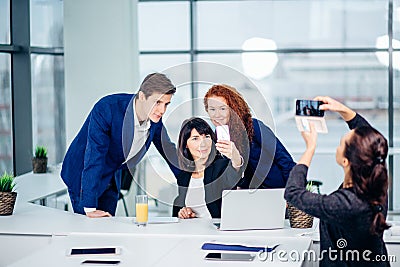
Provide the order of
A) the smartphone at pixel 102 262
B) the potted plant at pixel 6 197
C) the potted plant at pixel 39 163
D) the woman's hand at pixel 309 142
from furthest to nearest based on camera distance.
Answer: the potted plant at pixel 39 163 < the potted plant at pixel 6 197 < the smartphone at pixel 102 262 < the woman's hand at pixel 309 142

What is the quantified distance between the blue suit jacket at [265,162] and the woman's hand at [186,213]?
337 millimetres

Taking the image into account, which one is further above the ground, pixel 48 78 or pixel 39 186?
pixel 48 78

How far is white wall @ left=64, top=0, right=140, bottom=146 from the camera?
7516mm

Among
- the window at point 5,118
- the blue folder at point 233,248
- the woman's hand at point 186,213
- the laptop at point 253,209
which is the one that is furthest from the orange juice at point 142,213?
the window at point 5,118

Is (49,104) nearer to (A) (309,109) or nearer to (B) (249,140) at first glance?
(B) (249,140)

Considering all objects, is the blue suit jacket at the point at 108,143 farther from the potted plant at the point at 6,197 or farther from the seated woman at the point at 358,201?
the seated woman at the point at 358,201

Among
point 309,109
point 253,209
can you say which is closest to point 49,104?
point 253,209

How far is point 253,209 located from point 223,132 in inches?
15.7

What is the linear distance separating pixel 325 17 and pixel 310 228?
14.9ft

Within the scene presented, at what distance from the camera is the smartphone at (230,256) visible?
11.4 ft

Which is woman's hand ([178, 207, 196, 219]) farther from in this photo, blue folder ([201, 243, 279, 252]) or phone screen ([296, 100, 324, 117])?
phone screen ([296, 100, 324, 117])

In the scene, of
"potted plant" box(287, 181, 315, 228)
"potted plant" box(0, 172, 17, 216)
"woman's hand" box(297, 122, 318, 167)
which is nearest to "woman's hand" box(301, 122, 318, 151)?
"woman's hand" box(297, 122, 318, 167)

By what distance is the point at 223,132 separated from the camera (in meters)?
4.03

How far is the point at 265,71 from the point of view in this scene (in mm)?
8359
